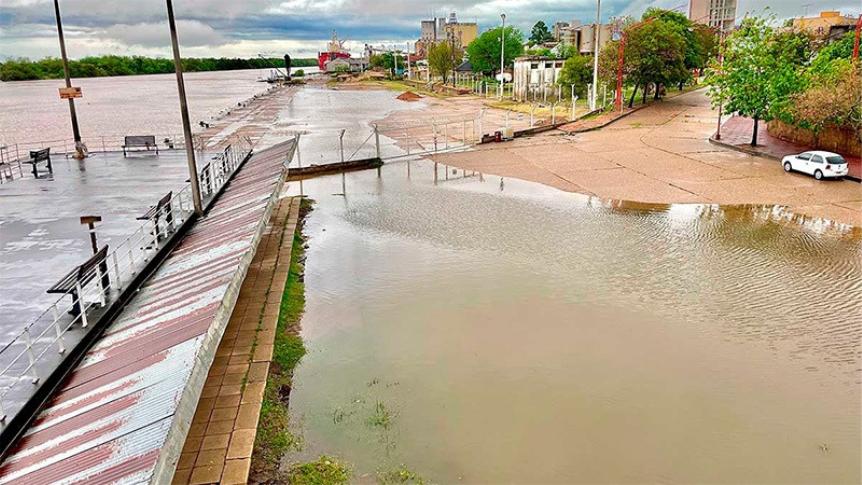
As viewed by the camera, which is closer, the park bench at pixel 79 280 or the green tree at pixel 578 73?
the park bench at pixel 79 280

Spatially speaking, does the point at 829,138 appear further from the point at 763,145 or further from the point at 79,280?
the point at 79,280

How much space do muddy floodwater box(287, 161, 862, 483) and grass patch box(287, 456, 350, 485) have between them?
8.9 inches

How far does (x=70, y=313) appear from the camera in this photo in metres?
8.56

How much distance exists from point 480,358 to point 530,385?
44.8 inches

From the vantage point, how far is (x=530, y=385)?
31.7 feet

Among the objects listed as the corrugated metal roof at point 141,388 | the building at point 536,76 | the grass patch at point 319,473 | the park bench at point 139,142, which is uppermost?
the building at point 536,76

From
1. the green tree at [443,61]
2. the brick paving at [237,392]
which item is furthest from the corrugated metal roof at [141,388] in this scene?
the green tree at [443,61]

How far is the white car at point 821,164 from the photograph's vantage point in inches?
920

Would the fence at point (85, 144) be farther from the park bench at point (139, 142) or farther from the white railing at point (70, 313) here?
the white railing at point (70, 313)

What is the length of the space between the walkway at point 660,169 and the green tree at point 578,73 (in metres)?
15.6

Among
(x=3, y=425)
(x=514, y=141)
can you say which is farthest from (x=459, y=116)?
(x=3, y=425)

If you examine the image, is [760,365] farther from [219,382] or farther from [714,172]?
[714,172]

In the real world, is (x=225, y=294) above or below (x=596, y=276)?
above

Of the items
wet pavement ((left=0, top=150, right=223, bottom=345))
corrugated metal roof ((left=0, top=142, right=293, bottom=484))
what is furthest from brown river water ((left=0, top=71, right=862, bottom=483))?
wet pavement ((left=0, top=150, right=223, bottom=345))
